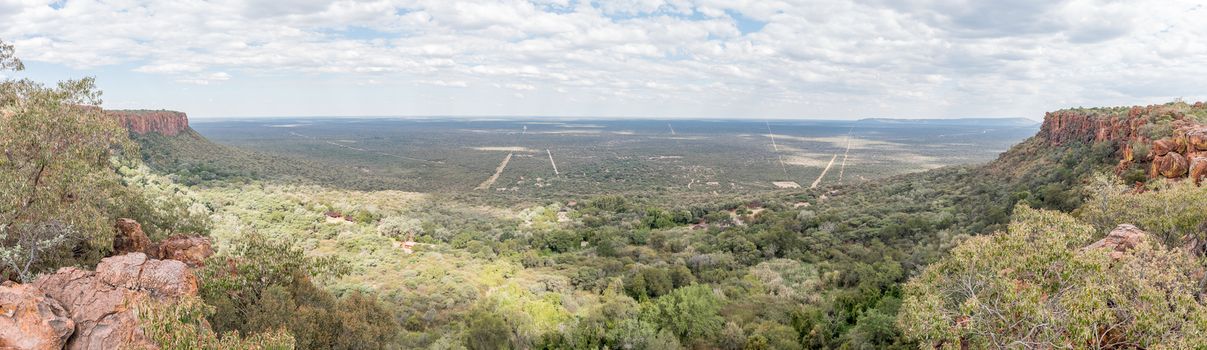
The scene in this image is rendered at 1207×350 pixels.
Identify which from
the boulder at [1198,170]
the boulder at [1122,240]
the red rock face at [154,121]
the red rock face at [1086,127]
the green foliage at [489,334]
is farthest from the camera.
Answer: the red rock face at [154,121]

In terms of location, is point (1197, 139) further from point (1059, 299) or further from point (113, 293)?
point (113, 293)

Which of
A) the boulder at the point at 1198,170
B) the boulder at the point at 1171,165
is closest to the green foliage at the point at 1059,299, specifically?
the boulder at the point at 1198,170

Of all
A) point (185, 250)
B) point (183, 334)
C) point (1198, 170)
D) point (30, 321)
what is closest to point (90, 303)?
point (30, 321)

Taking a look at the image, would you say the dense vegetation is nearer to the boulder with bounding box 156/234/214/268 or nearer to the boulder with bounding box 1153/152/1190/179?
the boulder with bounding box 156/234/214/268

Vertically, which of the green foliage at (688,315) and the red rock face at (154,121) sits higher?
the red rock face at (154,121)

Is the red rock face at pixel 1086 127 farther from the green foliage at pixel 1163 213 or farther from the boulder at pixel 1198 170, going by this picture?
the green foliage at pixel 1163 213

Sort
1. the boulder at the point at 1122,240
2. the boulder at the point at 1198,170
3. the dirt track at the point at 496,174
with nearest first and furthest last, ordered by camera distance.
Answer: the boulder at the point at 1122,240 → the boulder at the point at 1198,170 → the dirt track at the point at 496,174

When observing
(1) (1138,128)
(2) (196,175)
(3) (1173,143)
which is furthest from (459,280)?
(2) (196,175)

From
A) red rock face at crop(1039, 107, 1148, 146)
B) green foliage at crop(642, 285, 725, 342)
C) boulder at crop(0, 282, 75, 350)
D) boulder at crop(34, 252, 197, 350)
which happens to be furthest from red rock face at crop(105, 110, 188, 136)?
red rock face at crop(1039, 107, 1148, 146)
